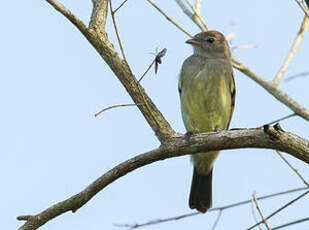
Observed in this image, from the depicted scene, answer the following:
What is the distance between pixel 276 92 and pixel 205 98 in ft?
4.51

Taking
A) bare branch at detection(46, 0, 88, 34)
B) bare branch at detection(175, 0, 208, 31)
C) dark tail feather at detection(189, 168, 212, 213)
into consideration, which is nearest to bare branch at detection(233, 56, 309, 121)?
bare branch at detection(175, 0, 208, 31)

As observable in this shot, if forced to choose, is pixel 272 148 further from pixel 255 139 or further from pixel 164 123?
pixel 164 123

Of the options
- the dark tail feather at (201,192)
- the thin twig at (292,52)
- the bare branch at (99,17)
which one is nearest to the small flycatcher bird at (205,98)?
the dark tail feather at (201,192)

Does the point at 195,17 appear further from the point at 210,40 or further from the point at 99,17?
the point at 210,40

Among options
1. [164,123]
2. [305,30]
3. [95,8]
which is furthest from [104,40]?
[305,30]

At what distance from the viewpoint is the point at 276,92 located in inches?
230

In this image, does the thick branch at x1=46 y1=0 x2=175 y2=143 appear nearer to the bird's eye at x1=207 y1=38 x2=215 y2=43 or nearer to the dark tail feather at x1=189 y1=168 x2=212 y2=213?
the dark tail feather at x1=189 y1=168 x2=212 y2=213

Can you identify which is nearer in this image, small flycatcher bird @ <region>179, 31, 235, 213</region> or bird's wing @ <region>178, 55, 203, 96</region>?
small flycatcher bird @ <region>179, 31, 235, 213</region>

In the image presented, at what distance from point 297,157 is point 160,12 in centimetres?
250

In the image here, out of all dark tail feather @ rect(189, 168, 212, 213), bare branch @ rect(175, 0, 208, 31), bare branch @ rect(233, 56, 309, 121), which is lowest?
dark tail feather @ rect(189, 168, 212, 213)

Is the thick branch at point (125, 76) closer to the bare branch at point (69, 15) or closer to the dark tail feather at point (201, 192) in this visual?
the bare branch at point (69, 15)

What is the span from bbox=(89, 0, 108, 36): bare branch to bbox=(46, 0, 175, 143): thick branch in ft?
0.19

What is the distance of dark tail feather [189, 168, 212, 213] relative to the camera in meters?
7.44

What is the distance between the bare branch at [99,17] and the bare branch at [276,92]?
172 centimetres
